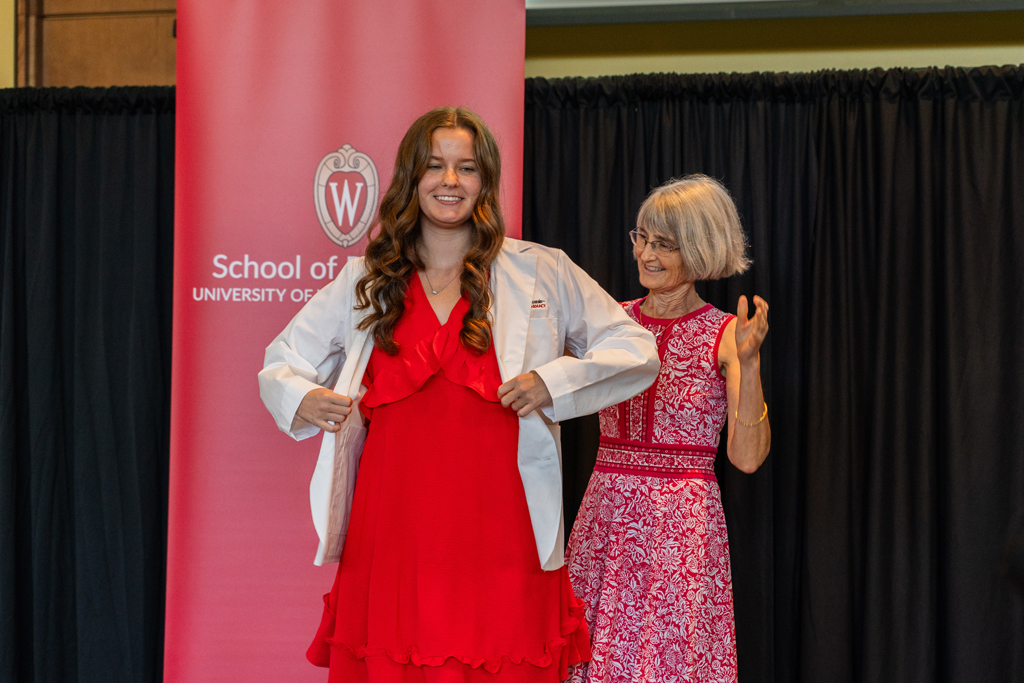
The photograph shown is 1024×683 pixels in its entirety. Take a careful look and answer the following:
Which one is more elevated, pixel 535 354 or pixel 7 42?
pixel 7 42

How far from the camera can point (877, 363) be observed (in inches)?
118

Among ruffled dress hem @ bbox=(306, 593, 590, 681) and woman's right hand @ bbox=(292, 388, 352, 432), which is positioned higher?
woman's right hand @ bbox=(292, 388, 352, 432)

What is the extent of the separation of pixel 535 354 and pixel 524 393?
0.49ft

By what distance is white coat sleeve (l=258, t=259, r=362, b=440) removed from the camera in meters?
1.88

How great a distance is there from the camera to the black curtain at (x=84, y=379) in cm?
333

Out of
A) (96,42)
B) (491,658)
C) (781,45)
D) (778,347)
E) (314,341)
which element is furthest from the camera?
(96,42)

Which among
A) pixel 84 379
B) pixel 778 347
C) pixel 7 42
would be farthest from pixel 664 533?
pixel 7 42

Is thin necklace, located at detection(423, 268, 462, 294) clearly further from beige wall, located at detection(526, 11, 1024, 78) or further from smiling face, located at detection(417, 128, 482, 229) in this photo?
beige wall, located at detection(526, 11, 1024, 78)

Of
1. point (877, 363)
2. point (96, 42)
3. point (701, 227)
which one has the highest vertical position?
point (96, 42)

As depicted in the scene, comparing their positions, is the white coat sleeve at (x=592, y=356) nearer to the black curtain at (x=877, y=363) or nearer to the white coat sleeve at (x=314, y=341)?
the white coat sleeve at (x=314, y=341)

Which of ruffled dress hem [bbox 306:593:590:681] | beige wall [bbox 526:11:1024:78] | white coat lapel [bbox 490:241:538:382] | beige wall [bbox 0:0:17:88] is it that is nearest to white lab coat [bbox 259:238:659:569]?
white coat lapel [bbox 490:241:538:382]

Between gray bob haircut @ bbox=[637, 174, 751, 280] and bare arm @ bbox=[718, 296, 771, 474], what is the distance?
0.54 feet

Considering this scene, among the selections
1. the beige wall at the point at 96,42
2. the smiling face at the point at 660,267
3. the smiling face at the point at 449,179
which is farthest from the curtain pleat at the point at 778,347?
the smiling face at the point at 449,179

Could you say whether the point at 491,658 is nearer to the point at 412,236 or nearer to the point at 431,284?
the point at 431,284
